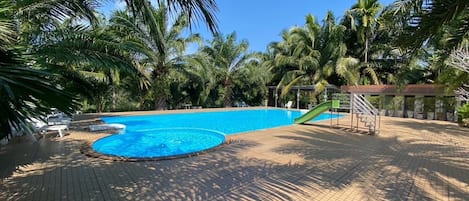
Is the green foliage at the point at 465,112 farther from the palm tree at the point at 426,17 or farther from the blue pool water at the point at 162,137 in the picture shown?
the palm tree at the point at 426,17

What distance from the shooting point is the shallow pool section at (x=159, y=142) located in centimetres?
852

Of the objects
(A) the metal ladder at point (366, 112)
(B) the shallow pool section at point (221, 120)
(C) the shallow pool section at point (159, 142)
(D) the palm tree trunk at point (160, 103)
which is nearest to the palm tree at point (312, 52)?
(B) the shallow pool section at point (221, 120)

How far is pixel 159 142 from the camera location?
1072cm

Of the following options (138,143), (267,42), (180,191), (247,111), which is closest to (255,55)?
(267,42)

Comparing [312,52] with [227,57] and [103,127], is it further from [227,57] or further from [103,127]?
[103,127]

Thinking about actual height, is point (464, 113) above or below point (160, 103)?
below

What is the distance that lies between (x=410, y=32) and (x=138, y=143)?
8821 millimetres

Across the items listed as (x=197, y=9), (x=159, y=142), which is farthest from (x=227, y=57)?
(x=197, y=9)

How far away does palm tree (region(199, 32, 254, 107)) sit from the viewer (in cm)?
2311

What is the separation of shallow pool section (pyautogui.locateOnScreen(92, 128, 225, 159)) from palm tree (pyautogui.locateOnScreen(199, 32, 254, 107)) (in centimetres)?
1120

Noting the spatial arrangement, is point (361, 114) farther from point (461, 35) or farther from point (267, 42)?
point (267, 42)

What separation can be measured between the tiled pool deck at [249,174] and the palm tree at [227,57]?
51.7ft

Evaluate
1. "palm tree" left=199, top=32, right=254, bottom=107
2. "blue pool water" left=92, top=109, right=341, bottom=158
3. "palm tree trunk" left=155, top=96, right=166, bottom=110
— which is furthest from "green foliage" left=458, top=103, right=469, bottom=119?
"palm tree trunk" left=155, top=96, right=166, bottom=110

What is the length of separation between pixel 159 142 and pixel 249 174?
6.33 metres
